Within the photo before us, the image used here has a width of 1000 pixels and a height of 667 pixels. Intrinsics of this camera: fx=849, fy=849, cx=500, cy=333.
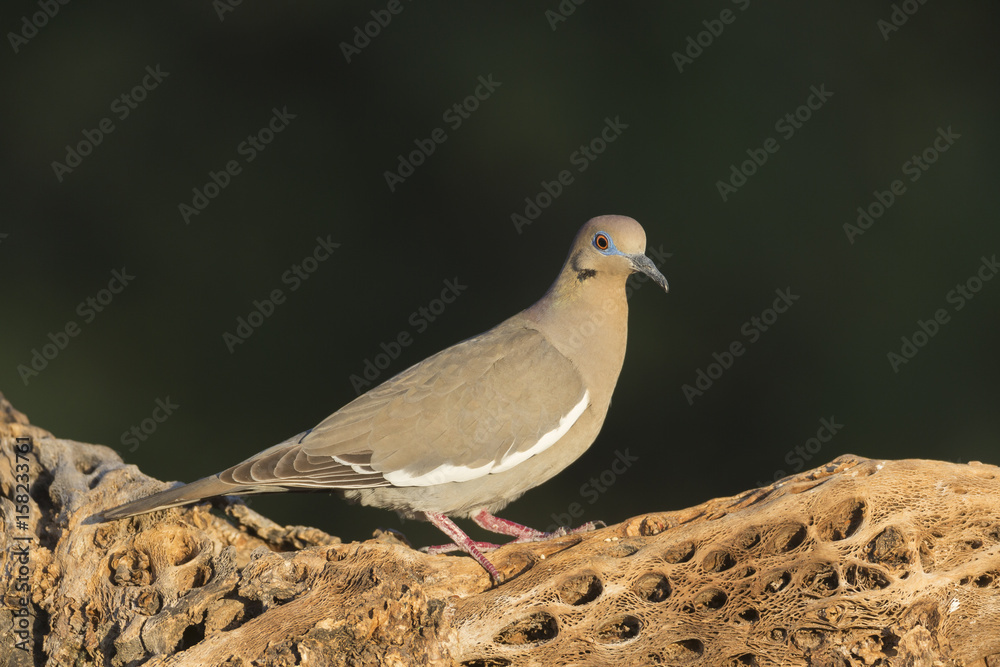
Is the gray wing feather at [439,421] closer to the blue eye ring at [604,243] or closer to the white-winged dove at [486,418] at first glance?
the white-winged dove at [486,418]

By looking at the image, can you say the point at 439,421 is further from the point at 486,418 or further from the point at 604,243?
the point at 604,243

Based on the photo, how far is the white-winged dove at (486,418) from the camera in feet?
8.64

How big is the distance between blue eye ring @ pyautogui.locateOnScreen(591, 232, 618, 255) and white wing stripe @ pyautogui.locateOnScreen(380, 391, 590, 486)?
56 cm

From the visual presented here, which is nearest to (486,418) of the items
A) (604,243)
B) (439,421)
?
(439,421)

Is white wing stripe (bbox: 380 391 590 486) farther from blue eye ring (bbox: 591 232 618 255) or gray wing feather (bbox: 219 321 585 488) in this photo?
blue eye ring (bbox: 591 232 618 255)

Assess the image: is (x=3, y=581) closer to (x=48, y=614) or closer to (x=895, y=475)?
(x=48, y=614)

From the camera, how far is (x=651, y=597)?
2.18 meters

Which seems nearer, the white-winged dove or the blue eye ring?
the white-winged dove

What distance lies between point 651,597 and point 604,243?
1207 mm

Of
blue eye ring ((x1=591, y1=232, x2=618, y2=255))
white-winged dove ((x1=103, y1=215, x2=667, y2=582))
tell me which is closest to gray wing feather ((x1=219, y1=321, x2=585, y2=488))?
white-winged dove ((x1=103, y1=215, x2=667, y2=582))

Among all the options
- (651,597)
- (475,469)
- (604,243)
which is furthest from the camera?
(604,243)

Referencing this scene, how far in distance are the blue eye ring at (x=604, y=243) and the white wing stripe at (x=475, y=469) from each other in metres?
0.56

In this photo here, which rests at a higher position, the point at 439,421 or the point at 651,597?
the point at 439,421

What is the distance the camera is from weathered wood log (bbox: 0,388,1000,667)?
6.66 feet
